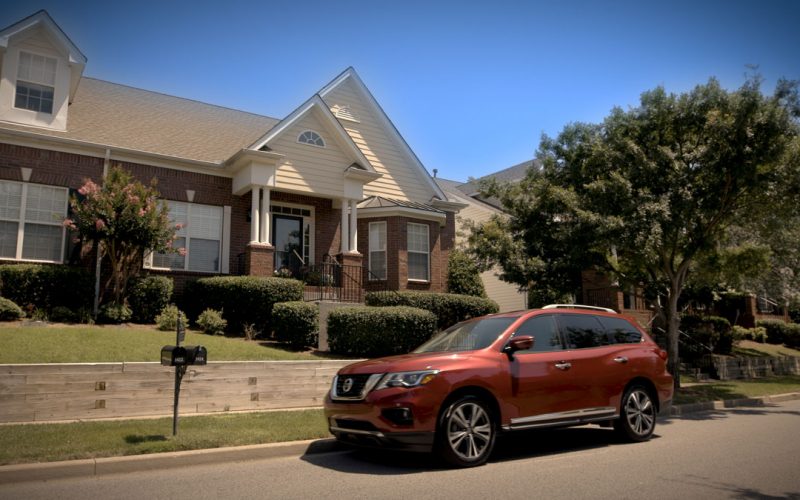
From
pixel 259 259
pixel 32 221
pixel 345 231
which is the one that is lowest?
pixel 259 259

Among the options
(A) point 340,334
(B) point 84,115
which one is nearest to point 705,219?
(A) point 340,334

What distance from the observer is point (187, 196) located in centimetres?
1719

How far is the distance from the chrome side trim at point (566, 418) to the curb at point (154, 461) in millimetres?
2434

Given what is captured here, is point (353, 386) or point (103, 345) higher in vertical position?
point (103, 345)

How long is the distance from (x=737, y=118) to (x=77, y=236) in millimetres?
15724

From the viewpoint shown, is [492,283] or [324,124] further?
[492,283]

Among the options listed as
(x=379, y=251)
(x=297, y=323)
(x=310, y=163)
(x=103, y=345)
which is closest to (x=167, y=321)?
(x=103, y=345)

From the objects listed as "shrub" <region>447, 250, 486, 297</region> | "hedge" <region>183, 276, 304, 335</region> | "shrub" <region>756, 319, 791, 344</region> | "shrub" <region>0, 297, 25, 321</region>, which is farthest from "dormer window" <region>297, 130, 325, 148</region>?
"shrub" <region>756, 319, 791, 344</region>

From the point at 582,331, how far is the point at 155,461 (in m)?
5.56

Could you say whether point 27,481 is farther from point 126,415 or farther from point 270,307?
point 270,307

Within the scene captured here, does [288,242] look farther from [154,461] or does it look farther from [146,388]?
[154,461]

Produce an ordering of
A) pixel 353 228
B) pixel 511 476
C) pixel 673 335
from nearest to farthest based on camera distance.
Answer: pixel 511 476 → pixel 673 335 → pixel 353 228

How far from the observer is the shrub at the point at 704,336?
64.3 feet

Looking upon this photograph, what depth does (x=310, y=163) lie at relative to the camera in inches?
712
